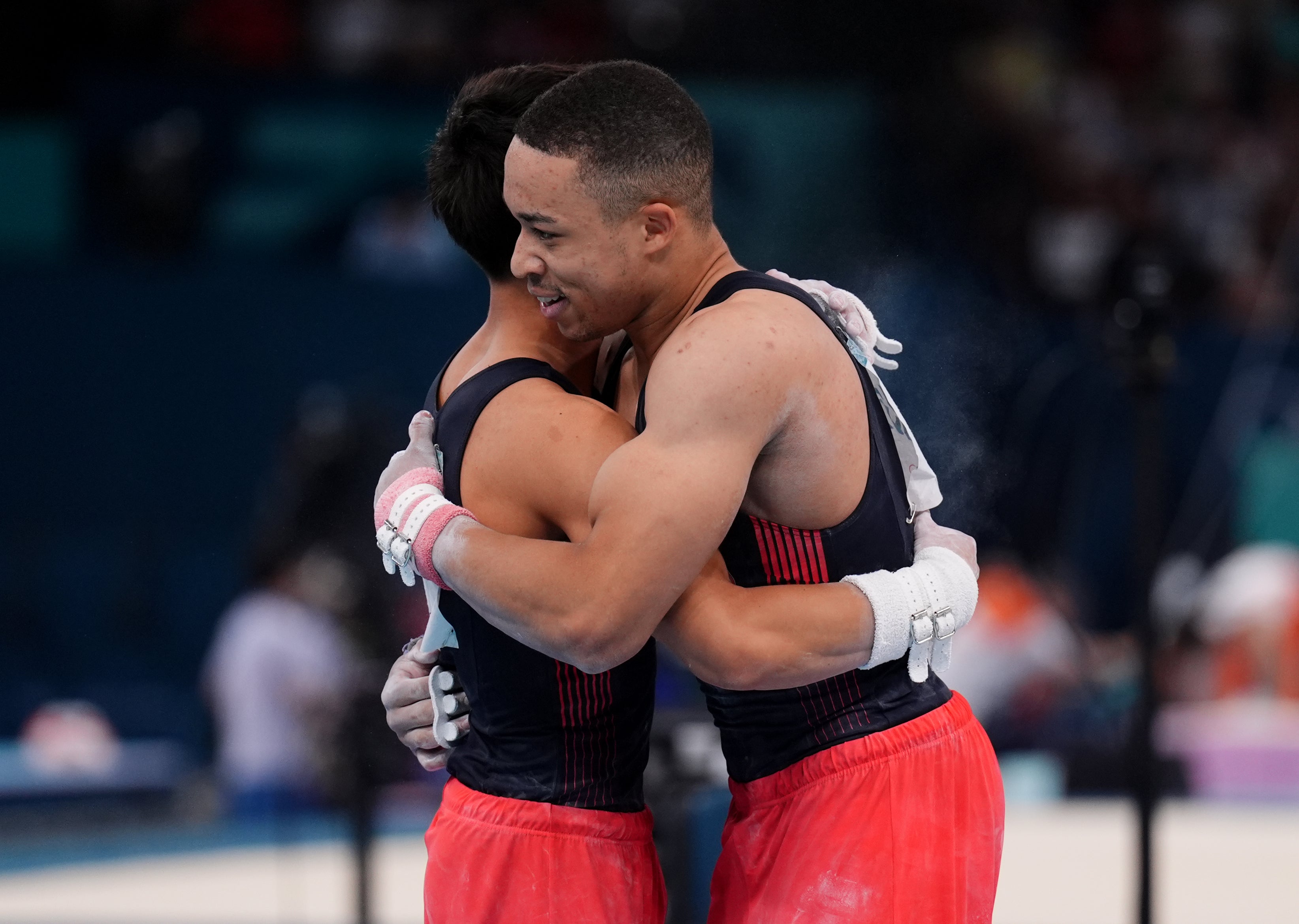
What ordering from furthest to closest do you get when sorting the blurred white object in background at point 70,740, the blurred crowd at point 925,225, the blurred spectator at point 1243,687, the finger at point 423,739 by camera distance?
the blurred white object in background at point 70,740 → the blurred crowd at point 925,225 → the blurred spectator at point 1243,687 → the finger at point 423,739

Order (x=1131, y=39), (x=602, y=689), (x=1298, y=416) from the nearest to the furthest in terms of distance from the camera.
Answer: (x=602, y=689), (x=1298, y=416), (x=1131, y=39)

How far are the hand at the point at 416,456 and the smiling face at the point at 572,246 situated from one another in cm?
29

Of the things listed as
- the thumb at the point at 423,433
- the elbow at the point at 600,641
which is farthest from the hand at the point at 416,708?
the elbow at the point at 600,641

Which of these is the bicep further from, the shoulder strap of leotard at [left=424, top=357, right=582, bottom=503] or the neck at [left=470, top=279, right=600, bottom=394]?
the neck at [left=470, top=279, right=600, bottom=394]

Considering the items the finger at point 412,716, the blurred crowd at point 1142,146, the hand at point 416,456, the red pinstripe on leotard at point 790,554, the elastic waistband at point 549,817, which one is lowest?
the elastic waistband at point 549,817

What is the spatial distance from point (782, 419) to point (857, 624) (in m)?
0.31

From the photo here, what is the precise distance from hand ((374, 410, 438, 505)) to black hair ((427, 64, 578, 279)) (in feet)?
0.83

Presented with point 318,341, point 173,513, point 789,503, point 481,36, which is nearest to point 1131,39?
point 481,36

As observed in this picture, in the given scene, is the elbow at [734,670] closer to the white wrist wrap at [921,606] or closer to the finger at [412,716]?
the white wrist wrap at [921,606]

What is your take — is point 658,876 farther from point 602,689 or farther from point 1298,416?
point 1298,416

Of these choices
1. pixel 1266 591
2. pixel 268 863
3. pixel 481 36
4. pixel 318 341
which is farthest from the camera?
pixel 481 36

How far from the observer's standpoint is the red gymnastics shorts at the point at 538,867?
2182mm

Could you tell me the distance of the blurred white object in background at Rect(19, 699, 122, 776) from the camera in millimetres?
6305

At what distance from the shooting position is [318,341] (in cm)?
702
